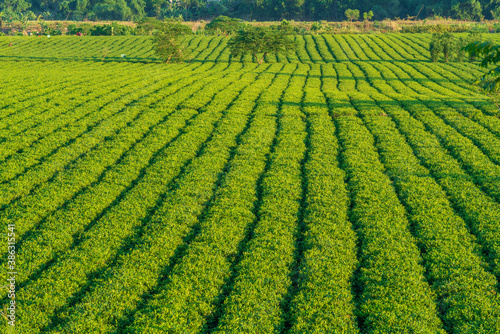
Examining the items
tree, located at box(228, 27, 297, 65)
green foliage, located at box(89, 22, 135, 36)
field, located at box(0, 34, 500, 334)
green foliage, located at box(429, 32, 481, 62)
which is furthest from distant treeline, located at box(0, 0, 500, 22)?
field, located at box(0, 34, 500, 334)

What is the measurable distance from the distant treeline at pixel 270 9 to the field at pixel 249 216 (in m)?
152

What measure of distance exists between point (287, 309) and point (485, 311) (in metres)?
5.23

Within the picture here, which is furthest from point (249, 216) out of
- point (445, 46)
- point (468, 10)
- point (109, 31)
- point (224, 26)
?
point (468, 10)

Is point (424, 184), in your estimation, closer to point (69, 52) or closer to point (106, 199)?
point (106, 199)

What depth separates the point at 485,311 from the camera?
8.87 m

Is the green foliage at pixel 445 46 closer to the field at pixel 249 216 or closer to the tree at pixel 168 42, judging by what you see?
the field at pixel 249 216

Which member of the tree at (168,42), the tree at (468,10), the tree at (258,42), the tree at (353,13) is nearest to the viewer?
the tree at (168,42)

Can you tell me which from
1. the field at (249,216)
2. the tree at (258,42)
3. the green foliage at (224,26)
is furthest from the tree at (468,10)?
the field at (249,216)

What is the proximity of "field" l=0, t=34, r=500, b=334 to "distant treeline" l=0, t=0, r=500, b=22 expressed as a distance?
498 feet

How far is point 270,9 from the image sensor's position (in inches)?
7126

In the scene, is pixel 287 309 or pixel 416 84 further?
pixel 416 84

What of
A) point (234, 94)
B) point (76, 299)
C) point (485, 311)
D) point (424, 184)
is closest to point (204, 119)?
point (234, 94)

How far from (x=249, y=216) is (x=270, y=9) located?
189269mm

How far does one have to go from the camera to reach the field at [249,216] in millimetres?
9164
